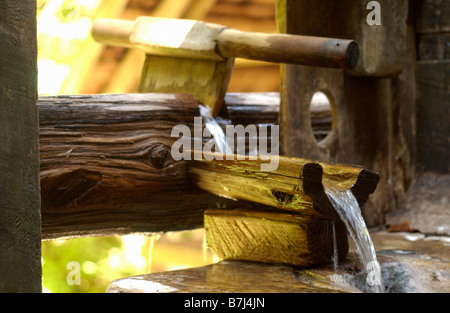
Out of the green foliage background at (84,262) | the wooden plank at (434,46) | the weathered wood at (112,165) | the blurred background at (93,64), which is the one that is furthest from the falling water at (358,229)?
the green foliage background at (84,262)

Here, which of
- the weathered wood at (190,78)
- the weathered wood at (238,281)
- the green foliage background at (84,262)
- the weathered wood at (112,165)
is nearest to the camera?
the weathered wood at (238,281)

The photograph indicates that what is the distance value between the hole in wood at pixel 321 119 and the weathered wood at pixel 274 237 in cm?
101

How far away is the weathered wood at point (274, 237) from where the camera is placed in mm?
2309

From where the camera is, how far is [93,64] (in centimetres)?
523

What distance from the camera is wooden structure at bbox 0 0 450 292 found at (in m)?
1.71

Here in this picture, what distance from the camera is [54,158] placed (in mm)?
2404

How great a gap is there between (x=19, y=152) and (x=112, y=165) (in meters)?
0.86

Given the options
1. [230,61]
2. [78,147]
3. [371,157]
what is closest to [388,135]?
[371,157]

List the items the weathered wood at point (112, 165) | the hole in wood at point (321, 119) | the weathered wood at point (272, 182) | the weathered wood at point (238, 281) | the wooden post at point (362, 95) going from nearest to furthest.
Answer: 1. the weathered wood at point (238, 281)
2. the weathered wood at point (272, 182)
3. the weathered wood at point (112, 165)
4. the wooden post at point (362, 95)
5. the hole in wood at point (321, 119)

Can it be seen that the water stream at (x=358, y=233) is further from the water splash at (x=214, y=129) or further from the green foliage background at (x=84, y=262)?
the green foliage background at (x=84, y=262)

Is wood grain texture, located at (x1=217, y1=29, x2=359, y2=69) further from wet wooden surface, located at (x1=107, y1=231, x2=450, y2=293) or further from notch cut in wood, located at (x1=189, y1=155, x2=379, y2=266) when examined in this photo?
wet wooden surface, located at (x1=107, y1=231, x2=450, y2=293)

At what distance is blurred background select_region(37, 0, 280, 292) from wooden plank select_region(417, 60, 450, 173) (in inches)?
74.8
